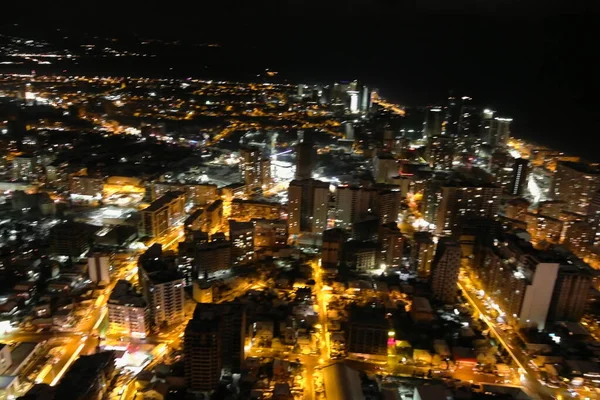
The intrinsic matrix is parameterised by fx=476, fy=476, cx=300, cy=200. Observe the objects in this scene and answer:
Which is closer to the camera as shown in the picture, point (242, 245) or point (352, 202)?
point (242, 245)

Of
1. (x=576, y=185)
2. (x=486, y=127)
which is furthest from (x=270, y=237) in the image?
(x=486, y=127)

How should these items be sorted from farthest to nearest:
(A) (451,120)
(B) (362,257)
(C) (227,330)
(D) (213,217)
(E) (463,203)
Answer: (A) (451,120)
(E) (463,203)
(D) (213,217)
(B) (362,257)
(C) (227,330)

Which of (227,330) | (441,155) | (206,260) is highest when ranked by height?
(227,330)

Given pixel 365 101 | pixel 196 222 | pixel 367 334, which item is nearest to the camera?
pixel 367 334

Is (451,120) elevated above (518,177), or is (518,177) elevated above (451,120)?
(451,120)

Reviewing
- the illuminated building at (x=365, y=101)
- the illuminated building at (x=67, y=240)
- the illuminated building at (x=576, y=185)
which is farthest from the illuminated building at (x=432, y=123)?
the illuminated building at (x=67, y=240)

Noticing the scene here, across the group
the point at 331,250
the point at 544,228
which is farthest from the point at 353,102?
the point at 331,250

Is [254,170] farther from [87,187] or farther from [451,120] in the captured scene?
[451,120]

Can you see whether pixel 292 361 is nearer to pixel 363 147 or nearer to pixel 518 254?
pixel 518 254
